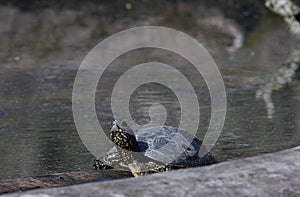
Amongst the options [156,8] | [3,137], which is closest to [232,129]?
[3,137]

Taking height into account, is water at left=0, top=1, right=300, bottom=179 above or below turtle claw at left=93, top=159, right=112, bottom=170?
above

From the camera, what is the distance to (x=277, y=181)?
12.2 ft

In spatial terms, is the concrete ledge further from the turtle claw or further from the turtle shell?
the turtle claw

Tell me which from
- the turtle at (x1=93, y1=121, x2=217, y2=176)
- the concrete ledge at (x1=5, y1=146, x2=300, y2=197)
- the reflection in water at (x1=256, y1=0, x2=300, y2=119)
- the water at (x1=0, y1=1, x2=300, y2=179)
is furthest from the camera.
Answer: the reflection in water at (x1=256, y1=0, x2=300, y2=119)

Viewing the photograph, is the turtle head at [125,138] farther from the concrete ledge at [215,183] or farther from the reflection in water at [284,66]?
the reflection in water at [284,66]

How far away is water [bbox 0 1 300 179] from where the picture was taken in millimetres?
5994

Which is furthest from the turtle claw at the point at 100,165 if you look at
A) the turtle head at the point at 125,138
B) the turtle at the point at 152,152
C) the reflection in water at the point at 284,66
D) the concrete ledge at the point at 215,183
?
the reflection in water at the point at 284,66

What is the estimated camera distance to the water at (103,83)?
19.7 ft

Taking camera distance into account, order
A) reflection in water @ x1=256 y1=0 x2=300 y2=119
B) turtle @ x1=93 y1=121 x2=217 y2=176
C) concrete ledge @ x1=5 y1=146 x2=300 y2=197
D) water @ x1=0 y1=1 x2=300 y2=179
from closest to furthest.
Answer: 1. concrete ledge @ x1=5 y1=146 x2=300 y2=197
2. turtle @ x1=93 y1=121 x2=217 y2=176
3. water @ x1=0 y1=1 x2=300 y2=179
4. reflection in water @ x1=256 y1=0 x2=300 y2=119

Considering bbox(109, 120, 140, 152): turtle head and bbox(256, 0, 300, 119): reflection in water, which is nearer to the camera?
bbox(109, 120, 140, 152): turtle head

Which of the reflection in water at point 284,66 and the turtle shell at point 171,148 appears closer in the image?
the turtle shell at point 171,148

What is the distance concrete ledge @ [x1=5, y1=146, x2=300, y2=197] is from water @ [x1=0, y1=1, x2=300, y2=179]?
5.98 feet

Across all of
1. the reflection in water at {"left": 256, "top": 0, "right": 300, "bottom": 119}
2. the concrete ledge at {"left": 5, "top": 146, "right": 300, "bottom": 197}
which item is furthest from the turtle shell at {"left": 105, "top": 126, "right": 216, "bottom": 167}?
the reflection in water at {"left": 256, "top": 0, "right": 300, "bottom": 119}

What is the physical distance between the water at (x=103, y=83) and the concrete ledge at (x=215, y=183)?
1821mm
